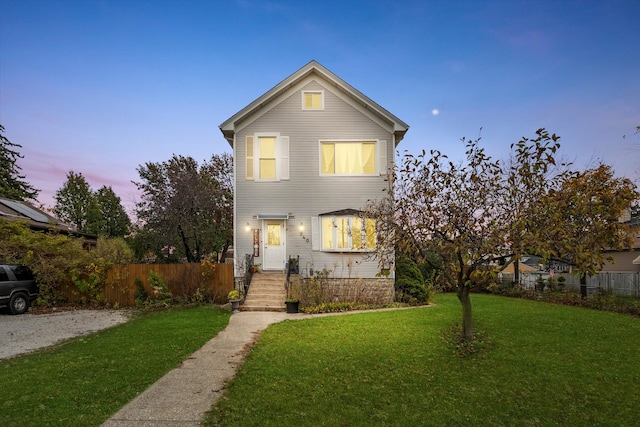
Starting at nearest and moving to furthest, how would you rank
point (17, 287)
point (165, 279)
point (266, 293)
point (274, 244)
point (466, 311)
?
1. point (466, 311)
2. point (17, 287)
3. point (266, 293)
4. point (165, 279)
5. point (274, 244)

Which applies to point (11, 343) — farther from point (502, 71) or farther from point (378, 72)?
point (502, 71)

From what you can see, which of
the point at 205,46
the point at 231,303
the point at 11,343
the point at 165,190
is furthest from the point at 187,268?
the point at 205,46

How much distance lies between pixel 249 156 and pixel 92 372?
411 inches

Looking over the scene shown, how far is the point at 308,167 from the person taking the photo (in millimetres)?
14633

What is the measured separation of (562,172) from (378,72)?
13.9 meters

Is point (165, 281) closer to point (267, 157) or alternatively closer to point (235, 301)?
point (235, 301)

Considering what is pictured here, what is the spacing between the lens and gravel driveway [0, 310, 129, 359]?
8.02 meters

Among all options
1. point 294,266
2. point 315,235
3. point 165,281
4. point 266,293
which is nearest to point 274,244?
point 294,266

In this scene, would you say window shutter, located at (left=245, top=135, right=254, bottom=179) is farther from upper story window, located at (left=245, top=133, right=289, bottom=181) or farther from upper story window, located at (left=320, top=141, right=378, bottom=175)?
upper story window, located at (left=320, top=141, right=378, bottom=175)

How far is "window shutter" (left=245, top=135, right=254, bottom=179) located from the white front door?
7.19 feet

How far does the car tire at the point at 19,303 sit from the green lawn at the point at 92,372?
5618mm

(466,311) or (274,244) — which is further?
(274,244)

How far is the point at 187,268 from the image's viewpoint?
1369 centimetres

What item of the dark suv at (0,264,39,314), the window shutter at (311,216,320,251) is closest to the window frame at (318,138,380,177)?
the window shutter at (311,216,320,251)
